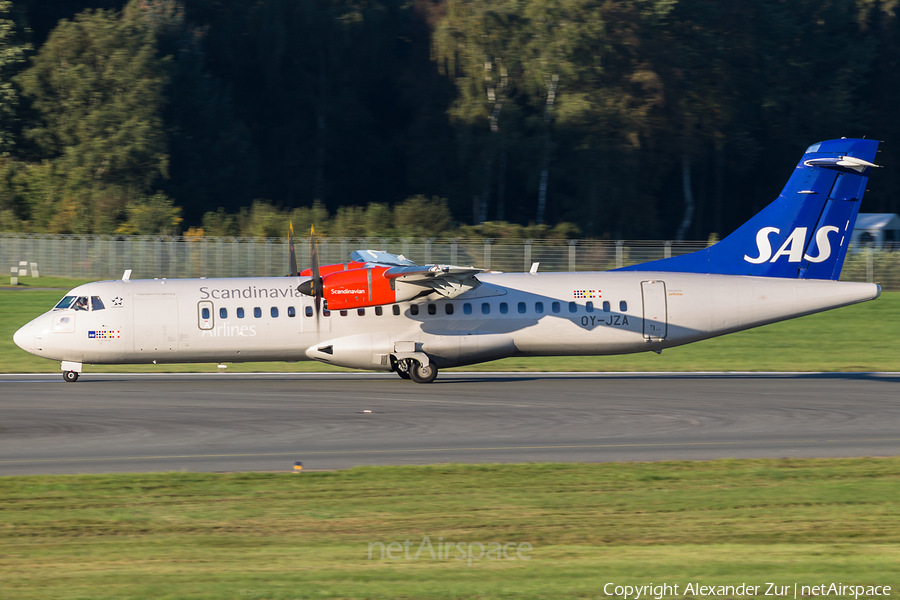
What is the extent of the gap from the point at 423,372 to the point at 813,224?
34.5ft

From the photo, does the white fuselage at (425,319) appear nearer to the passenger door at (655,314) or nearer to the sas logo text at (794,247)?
the passenger door at (655,314)

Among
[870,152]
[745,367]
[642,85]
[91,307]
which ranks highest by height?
[642,85]

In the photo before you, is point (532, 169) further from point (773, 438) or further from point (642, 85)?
point (773, 438)

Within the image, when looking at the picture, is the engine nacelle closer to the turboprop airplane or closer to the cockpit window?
the turboprop airplane

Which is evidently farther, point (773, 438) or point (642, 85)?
point (642, 85)

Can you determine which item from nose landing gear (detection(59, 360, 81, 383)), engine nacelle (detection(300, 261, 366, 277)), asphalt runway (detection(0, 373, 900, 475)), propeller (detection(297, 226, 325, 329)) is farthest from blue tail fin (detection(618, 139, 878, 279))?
nose landing gear (detection(59, 360, 81, 383))

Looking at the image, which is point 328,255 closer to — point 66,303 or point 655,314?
point 66,303

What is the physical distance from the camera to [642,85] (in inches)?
2447

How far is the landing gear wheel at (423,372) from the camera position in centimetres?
2342

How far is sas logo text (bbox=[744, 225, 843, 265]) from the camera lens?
24281 mm

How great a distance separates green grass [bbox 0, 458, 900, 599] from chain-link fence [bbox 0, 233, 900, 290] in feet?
93.0

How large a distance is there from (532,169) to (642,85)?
29.0 feet

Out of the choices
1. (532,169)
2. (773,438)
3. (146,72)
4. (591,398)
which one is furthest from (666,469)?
(146,72)

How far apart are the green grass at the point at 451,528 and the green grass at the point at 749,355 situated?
47.8 feet
